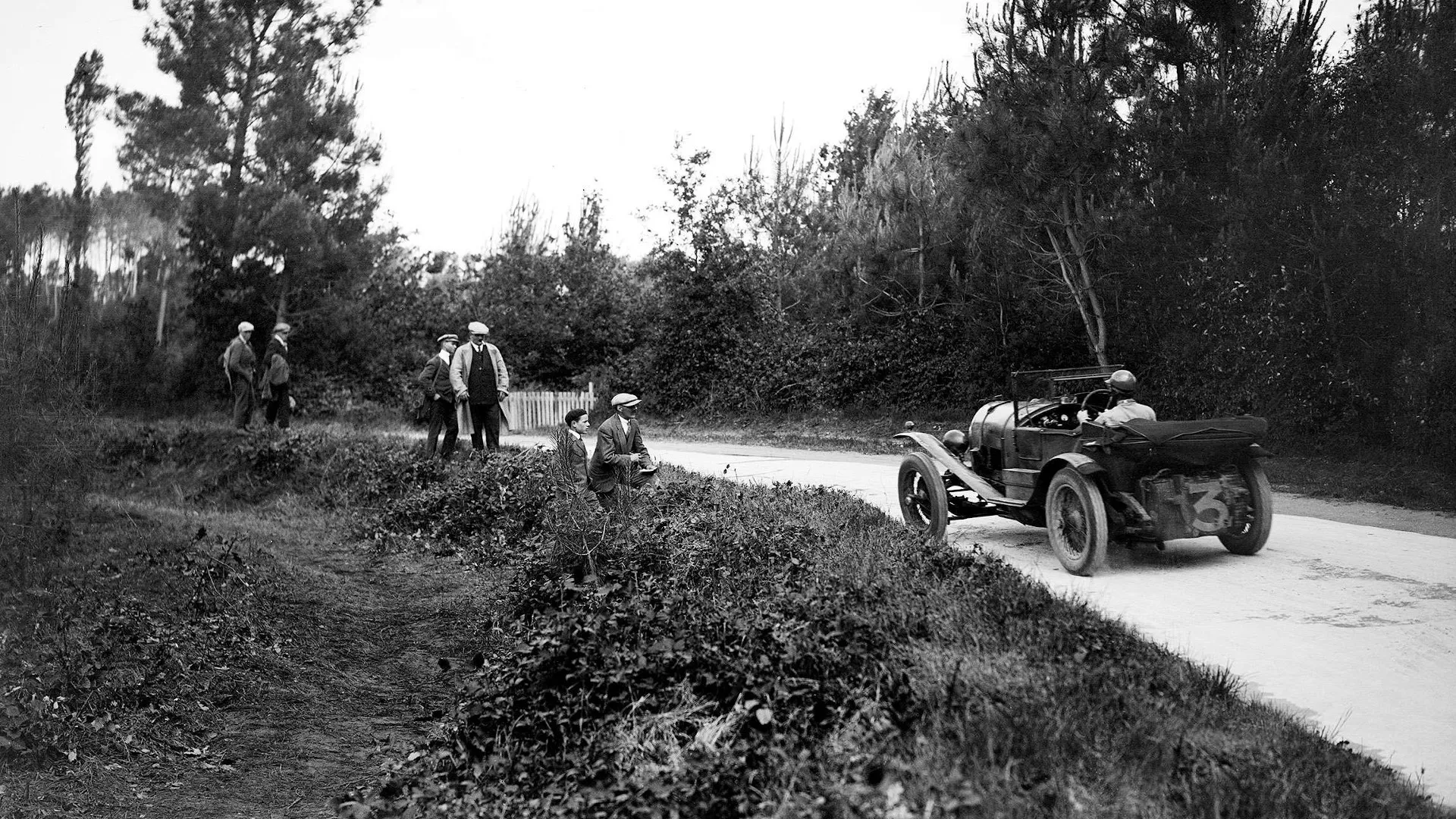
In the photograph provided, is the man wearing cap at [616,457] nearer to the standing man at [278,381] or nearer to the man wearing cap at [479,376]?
the man wearing cap at [479,376]

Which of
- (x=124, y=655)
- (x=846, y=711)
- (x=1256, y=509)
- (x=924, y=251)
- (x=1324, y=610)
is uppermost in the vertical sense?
(x=924, y=251)

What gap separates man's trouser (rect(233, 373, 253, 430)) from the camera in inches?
670

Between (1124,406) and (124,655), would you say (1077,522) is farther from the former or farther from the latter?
(124,655)

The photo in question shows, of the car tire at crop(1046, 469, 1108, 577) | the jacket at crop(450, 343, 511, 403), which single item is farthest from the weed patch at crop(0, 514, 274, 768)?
the car tire at crop(1046, 469, 1108, 577)

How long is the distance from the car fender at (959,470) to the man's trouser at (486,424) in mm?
6178

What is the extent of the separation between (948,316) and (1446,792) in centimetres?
1759

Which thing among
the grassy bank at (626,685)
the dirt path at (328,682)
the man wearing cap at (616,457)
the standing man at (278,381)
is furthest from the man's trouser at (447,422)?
the man wearing cap at (616,457)

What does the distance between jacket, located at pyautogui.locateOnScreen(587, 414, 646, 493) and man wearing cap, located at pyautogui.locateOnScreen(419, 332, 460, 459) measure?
495cm

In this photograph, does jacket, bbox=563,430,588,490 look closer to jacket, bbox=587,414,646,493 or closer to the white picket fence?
jacket, bbox=587,414,646,493

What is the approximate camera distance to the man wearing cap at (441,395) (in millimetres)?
13422

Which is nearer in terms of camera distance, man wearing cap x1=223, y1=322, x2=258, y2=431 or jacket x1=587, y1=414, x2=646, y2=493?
jacket x1=587, y1=414, x2=646, y2=493

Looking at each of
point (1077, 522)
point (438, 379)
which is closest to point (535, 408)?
point (438, 379)

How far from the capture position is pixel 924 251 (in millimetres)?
21578

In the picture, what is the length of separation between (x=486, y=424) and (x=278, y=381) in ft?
17.1
